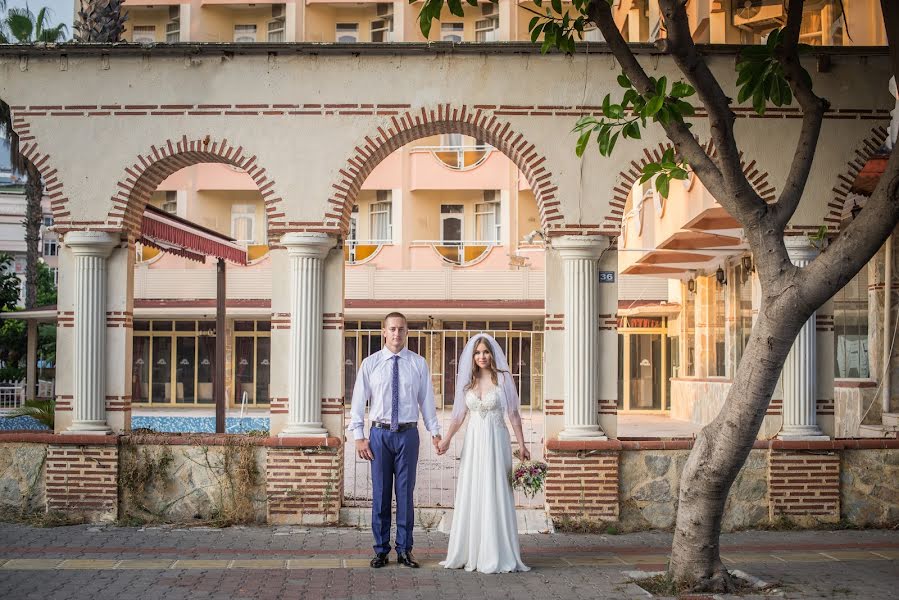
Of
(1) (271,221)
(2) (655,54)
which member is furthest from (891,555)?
(1) (271,221)

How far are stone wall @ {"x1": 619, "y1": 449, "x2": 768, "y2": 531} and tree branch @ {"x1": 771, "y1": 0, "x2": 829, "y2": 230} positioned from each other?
3810 millimetres

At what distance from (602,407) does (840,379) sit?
6.76m

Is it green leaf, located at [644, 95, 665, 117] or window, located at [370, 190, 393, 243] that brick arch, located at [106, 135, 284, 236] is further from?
window, located at [370, 190, 393, 243]

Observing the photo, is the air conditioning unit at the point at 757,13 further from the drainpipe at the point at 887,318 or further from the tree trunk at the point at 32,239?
the tree trunk at the point at 32,239

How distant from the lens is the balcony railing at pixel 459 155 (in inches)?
1244

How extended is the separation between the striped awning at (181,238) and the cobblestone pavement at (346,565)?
3969 mm

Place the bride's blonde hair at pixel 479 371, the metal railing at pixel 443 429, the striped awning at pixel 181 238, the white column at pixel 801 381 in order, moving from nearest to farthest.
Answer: the bride's blonde hair at pixel 479 371
the white column at pixel 801 381
the metal railing at pixel 443 429
the striped awning at pixel 181 238

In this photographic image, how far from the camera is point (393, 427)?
9266 mm

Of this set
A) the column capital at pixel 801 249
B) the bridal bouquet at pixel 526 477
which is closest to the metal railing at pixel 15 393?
the bridal bouquet at pixel 526 477

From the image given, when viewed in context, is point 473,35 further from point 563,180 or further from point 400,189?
point 563,180

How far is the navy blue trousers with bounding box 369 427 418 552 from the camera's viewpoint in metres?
9.20

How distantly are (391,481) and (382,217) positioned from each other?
23.5 meters

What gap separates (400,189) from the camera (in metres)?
31.6

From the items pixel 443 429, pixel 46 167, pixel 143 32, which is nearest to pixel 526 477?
pixel 46 167
